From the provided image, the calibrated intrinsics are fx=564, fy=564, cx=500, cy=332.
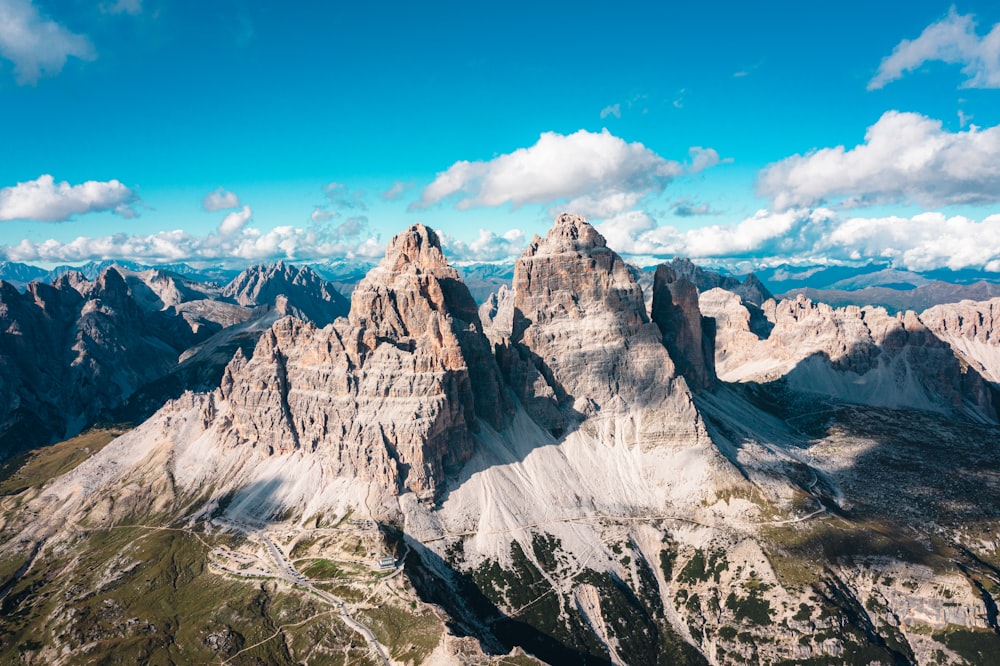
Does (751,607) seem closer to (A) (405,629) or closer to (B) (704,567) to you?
(B) (704,567)

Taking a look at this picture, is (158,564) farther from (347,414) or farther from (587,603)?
(587,603)

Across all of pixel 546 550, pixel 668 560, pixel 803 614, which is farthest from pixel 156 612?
pixel 803 614

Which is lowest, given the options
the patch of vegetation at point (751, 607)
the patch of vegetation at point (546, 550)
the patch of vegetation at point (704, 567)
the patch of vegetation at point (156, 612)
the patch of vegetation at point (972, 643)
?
the patch of vegetation at point (972, 643)

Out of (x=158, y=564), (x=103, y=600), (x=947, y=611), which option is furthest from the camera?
(x=158, y=564)

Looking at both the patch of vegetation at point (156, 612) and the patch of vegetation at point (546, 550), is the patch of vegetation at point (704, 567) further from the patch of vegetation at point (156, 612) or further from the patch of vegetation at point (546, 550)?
the patch of vegetation at point (156, 612)

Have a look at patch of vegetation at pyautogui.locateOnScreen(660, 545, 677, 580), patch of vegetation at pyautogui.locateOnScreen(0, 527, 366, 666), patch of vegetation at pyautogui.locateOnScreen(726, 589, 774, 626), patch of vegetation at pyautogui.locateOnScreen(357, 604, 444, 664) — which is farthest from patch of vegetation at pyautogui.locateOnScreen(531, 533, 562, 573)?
patch of vegetation at pyautogui.locateOnScreen(0, 527, 366, 666)

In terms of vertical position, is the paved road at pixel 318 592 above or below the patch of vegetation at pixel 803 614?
above

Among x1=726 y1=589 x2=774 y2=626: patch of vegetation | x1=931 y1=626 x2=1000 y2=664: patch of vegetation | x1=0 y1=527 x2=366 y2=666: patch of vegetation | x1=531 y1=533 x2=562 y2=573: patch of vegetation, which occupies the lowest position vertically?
x1=931 y1=626 x2=1000 y2=664: patch of vegetation

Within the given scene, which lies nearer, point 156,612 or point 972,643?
point 972,643

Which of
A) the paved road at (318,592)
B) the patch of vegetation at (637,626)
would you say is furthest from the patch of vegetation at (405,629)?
the patch of vegetation at (637,626)

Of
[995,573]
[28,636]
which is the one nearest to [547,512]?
[995,573]

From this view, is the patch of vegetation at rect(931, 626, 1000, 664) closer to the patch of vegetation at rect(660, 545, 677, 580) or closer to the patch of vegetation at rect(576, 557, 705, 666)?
the patch of vegetation at rect(576, 557, 705, 666)
